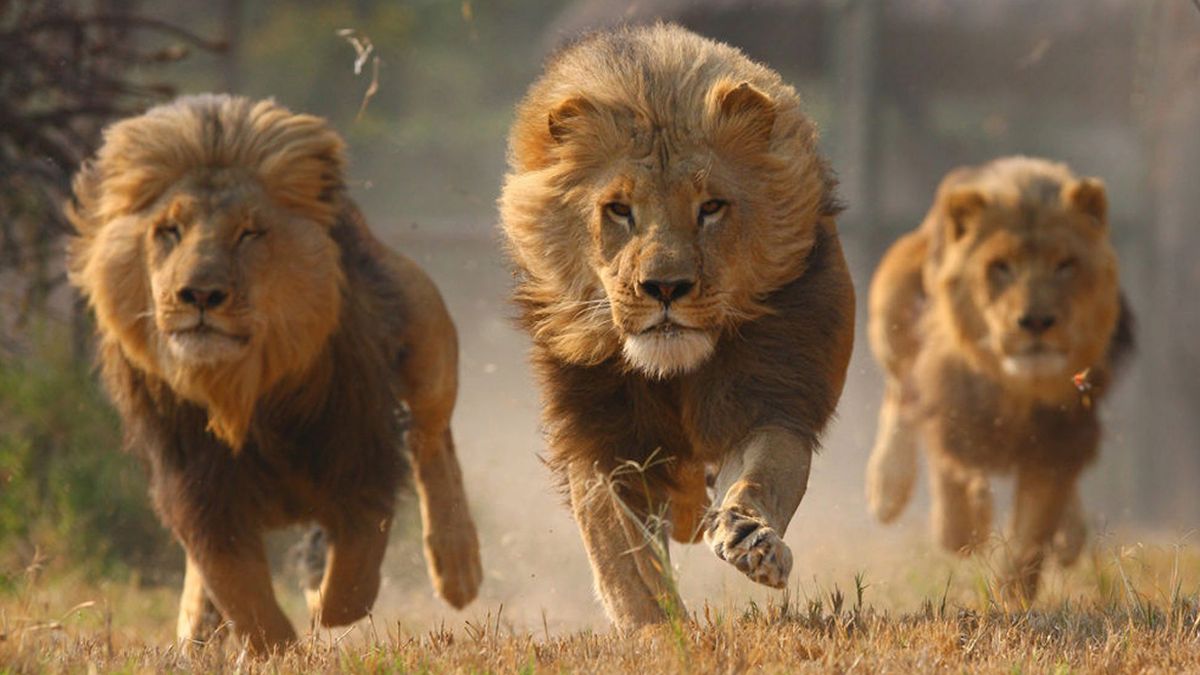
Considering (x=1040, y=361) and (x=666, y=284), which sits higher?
(x=666, y=284)

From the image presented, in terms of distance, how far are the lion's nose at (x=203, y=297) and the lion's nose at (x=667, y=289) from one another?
1.53m

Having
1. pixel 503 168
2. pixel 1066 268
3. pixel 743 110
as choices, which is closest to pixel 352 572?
pixel 743 110

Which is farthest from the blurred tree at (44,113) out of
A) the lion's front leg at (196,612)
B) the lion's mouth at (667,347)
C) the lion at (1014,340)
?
the lion's mouth at (667,347)

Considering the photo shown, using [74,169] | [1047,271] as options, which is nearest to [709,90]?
[1047,271]

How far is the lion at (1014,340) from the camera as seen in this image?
7.47 metres

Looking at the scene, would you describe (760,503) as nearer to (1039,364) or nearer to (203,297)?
(203,297)

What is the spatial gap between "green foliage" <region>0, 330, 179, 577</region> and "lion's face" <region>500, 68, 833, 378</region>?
3789 mm

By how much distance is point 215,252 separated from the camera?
543cm

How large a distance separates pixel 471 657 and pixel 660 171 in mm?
1205

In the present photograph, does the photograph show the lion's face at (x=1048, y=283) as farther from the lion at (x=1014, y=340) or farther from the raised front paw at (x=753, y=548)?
the raised front paw at (x=753, y=548)

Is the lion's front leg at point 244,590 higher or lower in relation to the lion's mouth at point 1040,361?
lower

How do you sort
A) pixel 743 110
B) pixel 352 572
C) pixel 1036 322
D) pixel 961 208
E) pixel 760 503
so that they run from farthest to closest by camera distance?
pixel 961 208 → pixel 1036 322 → pixel 352 572 → pixel 743 110 → pixel 760 503

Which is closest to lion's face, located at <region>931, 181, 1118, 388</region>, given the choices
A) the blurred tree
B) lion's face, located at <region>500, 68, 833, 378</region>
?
lion's face, located at <region>500, 68, 833, 378</region>

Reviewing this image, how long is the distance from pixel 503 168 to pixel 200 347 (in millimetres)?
9897
